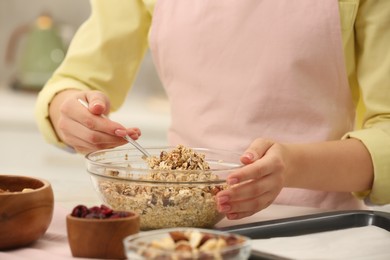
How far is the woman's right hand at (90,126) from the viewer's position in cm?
112

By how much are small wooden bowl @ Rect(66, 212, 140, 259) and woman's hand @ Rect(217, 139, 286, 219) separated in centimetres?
16

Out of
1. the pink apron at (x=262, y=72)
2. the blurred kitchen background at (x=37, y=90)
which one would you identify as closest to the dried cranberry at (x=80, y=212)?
the pink apron at (x=262, y=72)

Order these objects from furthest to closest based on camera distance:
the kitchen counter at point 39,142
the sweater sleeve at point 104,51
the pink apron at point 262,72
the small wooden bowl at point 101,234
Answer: the kitchen counter at point 39,142, the sweater sleeve at point 104,51, the pink apron at point 262,72, the small wooden bowl at point 101,234

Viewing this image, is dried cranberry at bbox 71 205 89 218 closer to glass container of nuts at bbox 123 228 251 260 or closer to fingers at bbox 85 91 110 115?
glass container of nuts at bbox 123 228 251 260

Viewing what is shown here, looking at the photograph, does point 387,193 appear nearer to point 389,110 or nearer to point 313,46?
point 389,110

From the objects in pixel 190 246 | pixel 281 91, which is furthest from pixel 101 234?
pixel 281 91

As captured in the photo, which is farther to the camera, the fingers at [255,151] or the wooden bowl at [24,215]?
the fingers at [255,151]

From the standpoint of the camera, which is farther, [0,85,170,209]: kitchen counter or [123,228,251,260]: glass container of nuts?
[0,85,170,209]: kitchen counter

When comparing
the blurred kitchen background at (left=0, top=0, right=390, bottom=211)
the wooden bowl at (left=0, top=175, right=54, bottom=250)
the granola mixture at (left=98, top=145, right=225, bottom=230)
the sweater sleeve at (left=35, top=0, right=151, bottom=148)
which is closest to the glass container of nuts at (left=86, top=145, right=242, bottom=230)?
the granola mixture at (left=98, top=145, right=225, bottom=230)

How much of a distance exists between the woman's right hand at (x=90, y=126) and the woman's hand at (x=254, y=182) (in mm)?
186

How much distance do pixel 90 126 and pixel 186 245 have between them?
465 millimetres

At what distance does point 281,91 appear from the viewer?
4.19 feet

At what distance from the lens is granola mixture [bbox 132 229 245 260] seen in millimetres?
680

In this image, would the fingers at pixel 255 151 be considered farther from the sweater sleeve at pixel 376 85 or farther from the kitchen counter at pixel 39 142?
the kitchen counter at pixel 39 142
